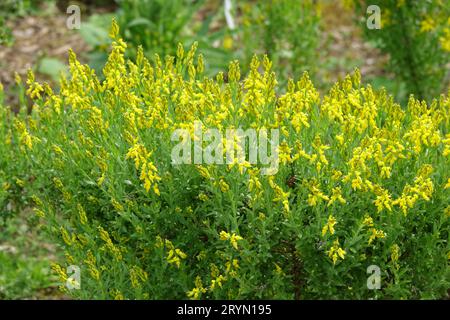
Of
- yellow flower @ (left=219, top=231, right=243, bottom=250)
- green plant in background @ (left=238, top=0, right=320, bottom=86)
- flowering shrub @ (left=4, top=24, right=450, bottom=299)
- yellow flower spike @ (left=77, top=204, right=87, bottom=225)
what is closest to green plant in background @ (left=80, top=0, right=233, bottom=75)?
green plant in background @ (left=238, top=0, right=320, bottom=86)

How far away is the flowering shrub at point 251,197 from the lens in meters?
3.12

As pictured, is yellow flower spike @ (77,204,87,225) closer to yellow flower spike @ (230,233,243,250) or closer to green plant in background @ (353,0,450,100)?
yellow flower spike @ (230,233,243,250)

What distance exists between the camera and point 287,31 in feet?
20.3

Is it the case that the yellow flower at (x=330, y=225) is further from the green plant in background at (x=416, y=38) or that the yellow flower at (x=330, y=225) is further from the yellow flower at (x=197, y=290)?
the green plant in background at (x=416, y=38)

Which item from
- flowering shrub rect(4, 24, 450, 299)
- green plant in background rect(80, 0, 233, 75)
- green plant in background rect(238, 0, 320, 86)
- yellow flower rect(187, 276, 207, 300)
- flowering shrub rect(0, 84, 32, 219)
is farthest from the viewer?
green plant in background rect(80, 0, 233, 75)

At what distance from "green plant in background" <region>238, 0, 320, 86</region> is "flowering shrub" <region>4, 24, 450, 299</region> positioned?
2640mm

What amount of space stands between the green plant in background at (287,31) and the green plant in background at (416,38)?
0.47 meters

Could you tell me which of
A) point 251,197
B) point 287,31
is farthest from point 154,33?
point 251,197

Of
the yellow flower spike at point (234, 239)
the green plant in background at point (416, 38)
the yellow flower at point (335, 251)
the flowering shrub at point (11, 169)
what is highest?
the green plant in background at point (416, 38)

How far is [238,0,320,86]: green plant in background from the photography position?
6066 millimetres

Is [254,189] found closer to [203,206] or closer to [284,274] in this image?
[203,206]

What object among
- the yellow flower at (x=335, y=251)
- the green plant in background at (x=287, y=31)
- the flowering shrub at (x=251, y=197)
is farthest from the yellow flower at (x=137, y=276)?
the green plant in background at (x=287, y=31)

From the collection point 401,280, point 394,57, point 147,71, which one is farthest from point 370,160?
point 394,57

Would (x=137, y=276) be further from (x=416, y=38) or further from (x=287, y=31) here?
(x=287, y=31)
